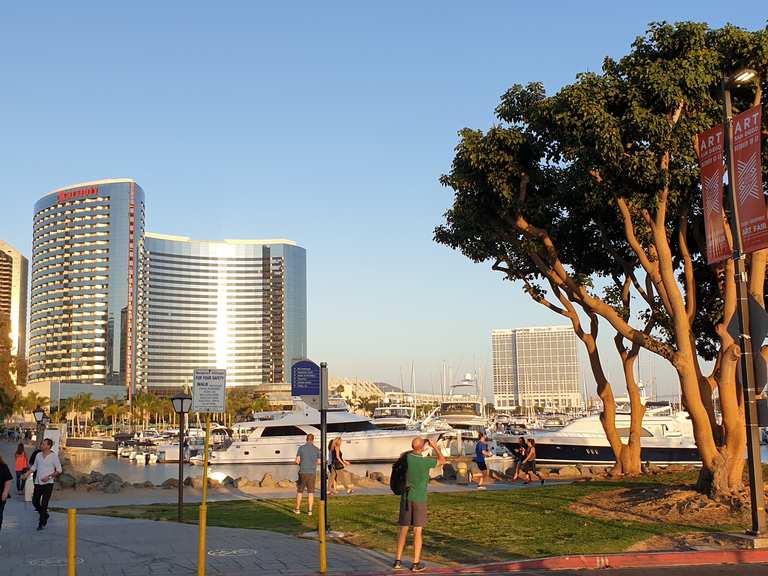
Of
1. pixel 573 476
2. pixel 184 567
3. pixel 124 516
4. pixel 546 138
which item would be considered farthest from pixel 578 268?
pixel 184 567

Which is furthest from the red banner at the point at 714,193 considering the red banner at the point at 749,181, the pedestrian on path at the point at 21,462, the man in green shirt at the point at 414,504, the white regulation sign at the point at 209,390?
the pedestrian on path at the point at 21,462

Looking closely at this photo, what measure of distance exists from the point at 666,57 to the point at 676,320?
5.87 meters

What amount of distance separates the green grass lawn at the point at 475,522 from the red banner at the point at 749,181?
5149 mm

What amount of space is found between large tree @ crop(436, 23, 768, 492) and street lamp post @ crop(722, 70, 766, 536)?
295 centimetres

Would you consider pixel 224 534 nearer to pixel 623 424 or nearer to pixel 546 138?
pixel 546 138

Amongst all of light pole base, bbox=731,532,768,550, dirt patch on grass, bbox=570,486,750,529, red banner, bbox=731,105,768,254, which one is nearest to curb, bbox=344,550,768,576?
light pole base, bbox=731,532,768,550

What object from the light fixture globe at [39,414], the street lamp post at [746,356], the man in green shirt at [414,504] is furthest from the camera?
the light fixture globe at [39,414]

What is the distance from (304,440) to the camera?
2211 inches

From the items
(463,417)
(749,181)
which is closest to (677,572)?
(749,181)

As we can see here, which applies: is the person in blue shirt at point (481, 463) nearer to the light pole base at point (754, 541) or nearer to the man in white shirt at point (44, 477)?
the light pole base at point (754, 541)

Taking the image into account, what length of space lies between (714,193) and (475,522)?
7764 millimetres

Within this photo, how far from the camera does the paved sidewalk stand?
436 inches

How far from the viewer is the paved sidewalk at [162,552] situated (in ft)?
36.4

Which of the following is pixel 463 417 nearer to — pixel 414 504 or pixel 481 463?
pixel 481 463
